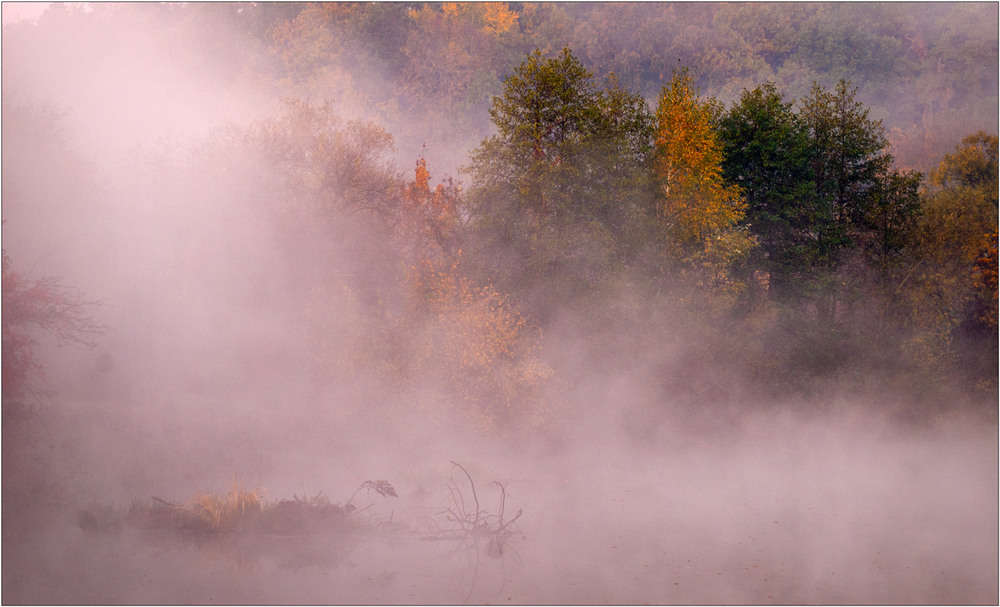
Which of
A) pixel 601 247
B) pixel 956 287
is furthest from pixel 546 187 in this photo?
pixel 956 287

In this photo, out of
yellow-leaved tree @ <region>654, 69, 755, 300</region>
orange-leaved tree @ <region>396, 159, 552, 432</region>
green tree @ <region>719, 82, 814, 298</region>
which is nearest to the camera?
orange-leaved tree @ <region>396, 159, 552, 432</region>

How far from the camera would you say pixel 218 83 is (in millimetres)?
57719

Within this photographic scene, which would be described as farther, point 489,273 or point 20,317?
point 489,273

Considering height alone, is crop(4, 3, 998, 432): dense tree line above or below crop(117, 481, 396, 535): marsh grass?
above

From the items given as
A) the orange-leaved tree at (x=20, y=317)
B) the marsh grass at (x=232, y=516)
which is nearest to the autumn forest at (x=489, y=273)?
the orange-leaved tree at (x=20, y=317)

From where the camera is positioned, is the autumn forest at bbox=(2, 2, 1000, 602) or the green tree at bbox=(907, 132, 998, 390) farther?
the green tree at bbox=(907, 132, 998, 390)

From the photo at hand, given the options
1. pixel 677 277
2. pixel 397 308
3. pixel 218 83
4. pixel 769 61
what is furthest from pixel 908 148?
pixel 218 83

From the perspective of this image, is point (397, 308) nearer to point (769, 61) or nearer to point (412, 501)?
point (412, 501)

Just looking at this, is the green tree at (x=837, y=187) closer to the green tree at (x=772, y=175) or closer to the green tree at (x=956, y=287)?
the green tree at (x=772, y=175)

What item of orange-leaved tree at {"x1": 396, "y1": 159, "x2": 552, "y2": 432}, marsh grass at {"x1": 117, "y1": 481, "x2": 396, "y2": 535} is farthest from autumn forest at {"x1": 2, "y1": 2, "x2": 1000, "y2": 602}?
marsh grass at {"x1": 117, "y1": 481, "x2": 396, "y2": 535}

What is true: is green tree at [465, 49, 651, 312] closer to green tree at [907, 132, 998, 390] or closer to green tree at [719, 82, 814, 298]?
green tree at [719, 82, 814, 298]

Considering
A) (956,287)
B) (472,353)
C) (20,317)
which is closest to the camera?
(20,317)

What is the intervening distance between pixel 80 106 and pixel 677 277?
1205 inches

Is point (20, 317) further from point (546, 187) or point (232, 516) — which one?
point (546, 187)
